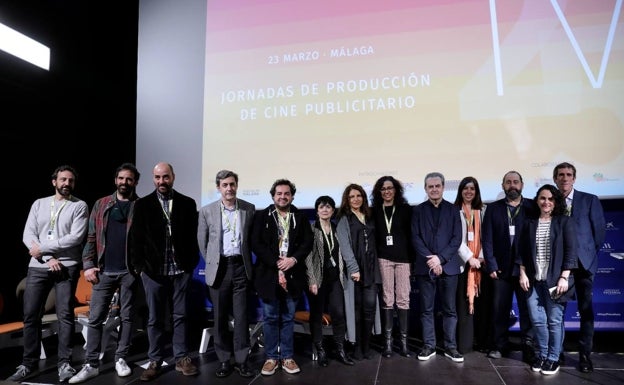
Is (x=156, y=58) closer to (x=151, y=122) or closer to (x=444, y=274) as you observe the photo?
(x=151, y=122)

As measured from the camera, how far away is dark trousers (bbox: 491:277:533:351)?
3.01 m

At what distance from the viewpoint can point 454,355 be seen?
118 inches

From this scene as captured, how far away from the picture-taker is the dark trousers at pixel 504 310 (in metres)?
3.01

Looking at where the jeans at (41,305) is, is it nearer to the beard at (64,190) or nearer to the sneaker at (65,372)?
the sneaker at (65,372)

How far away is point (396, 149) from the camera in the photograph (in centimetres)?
365

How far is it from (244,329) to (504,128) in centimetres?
280

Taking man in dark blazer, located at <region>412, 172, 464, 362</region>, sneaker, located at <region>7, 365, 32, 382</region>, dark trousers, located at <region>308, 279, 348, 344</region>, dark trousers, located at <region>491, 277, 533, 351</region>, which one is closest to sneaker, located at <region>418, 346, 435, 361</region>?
man in dark blazer, located at <region>412, 172, 464, 362</region>

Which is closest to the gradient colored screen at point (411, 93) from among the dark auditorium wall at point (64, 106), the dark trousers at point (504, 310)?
the dark trousers at point (504, 310)

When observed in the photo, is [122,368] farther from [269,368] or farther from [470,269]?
[470,269]

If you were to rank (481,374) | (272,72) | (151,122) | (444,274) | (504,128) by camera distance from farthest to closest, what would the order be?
1. (151,122)
2. (272,72)
3. (504,128)
4. (444,274)
5. (481,374)

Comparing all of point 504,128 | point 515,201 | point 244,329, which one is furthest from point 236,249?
point 504,128

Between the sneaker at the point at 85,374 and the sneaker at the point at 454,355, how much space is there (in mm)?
2625

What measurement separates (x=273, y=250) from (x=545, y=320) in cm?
198

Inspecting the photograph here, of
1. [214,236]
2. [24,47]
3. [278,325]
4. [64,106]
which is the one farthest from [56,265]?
[24,47]
